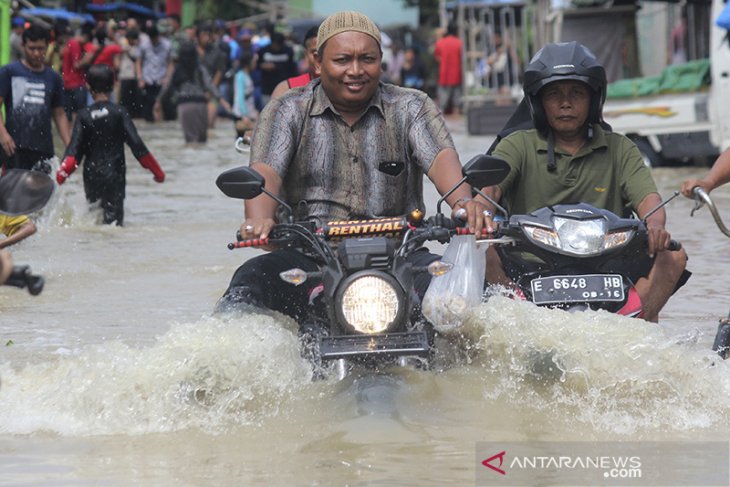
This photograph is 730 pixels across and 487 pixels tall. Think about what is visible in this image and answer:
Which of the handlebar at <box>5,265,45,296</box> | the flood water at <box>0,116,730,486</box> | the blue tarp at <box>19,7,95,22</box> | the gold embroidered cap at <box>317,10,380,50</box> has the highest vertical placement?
the gold embroidered cap at <box>317,10,380,50</box>

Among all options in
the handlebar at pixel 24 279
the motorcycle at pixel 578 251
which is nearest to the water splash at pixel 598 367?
the motorcycle at pixel 578 251

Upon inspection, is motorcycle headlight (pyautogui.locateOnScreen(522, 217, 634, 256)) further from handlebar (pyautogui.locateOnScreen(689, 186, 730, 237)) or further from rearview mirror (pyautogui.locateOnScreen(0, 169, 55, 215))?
rearview mirror (pyautogui.locateOnScreen(0, 169, 55, 215))

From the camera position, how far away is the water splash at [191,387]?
5609mm

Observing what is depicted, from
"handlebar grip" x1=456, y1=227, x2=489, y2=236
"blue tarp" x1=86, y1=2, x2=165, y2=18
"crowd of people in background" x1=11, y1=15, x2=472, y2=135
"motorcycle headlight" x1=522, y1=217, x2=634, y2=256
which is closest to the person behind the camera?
"handlebar grip" x1=456, y1=227, x2=489, y2=236

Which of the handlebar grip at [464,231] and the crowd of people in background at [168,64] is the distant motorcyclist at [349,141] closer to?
the handlebar grip at [464,231]

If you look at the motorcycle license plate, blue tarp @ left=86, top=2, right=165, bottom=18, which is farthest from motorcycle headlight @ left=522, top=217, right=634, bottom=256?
blue tarp @ left=86, top=2, right=165, bottom=18

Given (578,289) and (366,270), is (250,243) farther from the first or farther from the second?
(578,289)

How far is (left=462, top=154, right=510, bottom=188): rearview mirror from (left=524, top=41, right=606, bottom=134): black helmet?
1186 mm

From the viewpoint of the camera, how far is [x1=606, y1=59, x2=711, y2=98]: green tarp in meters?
17.2

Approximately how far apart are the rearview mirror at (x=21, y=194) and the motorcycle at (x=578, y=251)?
2220 millimetres

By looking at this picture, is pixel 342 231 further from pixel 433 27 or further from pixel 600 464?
pixel 433 27

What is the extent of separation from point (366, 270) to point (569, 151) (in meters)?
1.84

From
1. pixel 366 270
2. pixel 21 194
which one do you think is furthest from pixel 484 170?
pixel 21 194

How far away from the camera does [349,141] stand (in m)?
6.17
